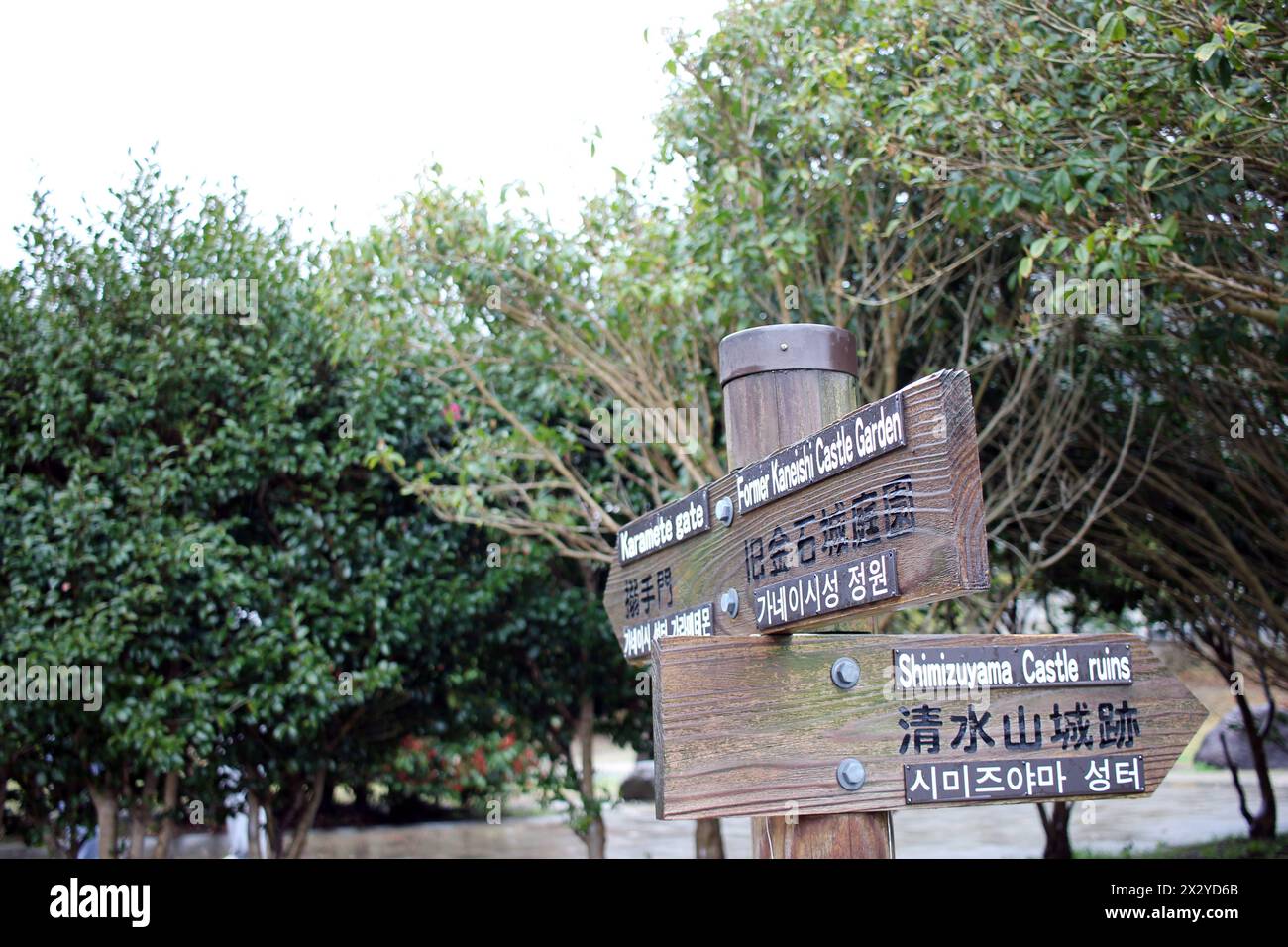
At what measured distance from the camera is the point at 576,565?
8797mm

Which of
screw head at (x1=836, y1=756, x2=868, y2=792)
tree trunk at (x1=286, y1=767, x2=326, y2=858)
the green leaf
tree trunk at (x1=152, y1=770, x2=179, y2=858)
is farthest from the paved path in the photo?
screw head at (x1=836, y1=756, x2=868, y2=792)

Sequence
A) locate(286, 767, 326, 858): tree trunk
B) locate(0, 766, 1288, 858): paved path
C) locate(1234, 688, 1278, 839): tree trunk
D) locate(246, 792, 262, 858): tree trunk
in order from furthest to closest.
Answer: locate(0, 766, 1288, 858): paved path
locate(1234, 688, 1278, 839): tree trunk
locate(286, 767, 326, 858): tree trunk
locate(246, 792, 262, 858): tree trunk

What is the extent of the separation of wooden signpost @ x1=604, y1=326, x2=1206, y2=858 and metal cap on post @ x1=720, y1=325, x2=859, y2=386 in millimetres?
198

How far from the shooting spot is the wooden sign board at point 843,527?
6.72 ft

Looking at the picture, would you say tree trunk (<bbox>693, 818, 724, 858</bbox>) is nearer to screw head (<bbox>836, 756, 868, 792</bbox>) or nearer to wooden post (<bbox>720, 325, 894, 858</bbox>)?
wooden post (<bbox>720, 325, 894, 858</bbox>)

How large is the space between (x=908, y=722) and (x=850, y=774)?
17 cm

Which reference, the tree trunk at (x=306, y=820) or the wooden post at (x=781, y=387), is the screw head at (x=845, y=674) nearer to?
the wooden post at (x=781, y=387)

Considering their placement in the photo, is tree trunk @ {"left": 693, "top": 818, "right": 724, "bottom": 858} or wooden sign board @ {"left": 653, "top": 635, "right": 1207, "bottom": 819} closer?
wooden sign board @ {"left": 653, "top": 635, "right": 1207, "bottom": 819}

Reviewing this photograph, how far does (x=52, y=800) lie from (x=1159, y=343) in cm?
763

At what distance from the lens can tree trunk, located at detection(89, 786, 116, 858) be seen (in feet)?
24.7

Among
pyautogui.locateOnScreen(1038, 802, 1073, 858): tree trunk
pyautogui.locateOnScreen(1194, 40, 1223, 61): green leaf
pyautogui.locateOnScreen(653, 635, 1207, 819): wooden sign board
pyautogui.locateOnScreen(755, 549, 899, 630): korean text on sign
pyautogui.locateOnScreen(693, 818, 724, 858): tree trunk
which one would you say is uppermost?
pyautogui.locateOnScreen(1194, 40, 1223, 61): green leaf

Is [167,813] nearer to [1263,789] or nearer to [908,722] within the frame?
[908,722]

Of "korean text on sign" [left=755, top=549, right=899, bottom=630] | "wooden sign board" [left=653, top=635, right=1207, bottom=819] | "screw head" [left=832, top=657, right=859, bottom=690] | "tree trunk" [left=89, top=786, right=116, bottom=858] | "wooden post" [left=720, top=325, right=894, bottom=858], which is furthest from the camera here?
"tree trunk" [left=89, top=786, right=116, bottom=858]

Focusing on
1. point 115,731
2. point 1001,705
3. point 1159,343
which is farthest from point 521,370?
point 1001,705
